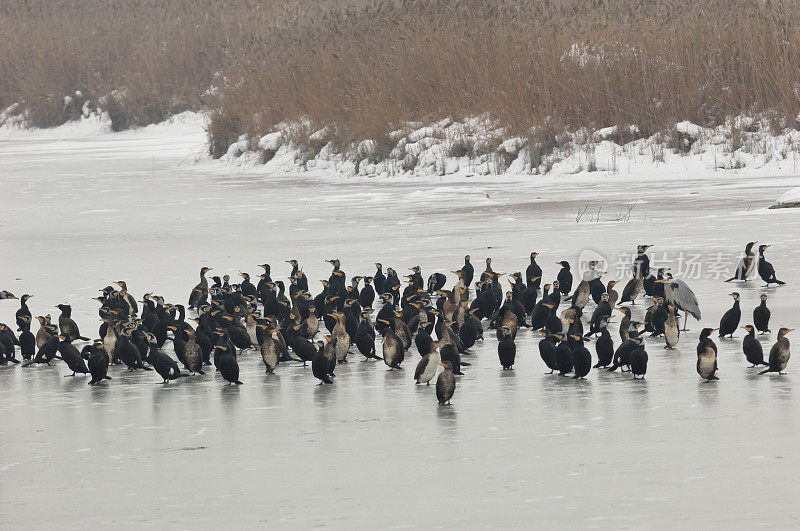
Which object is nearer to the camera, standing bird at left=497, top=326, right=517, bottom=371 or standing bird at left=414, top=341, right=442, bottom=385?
standing bird at left=414, top=341, right=442, bottom=385

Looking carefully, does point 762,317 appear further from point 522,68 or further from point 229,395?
point 522,68

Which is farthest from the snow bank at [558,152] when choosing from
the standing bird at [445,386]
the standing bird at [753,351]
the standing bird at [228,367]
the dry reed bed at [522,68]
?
the standing bird at [445,386]

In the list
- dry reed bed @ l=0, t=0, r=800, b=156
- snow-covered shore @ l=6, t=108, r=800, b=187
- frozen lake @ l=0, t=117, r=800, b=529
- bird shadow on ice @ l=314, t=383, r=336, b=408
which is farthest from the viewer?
dry reed bed @ l=0, t=0, r=800, b=156

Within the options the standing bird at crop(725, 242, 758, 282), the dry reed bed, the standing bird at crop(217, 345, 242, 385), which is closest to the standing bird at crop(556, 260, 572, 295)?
the standing bird at crop(725, 242, 758, 282)

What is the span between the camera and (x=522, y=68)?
2080 cm

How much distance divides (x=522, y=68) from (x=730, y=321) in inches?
535

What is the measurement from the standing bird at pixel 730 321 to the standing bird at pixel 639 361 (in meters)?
1.19

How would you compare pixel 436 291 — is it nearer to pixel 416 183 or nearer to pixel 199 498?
pixel 199 498

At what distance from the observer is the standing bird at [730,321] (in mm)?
7707

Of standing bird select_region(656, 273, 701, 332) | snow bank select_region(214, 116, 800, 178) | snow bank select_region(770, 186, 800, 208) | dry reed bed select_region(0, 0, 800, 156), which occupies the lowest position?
standing bird select_region(656, 273, 701, 332)

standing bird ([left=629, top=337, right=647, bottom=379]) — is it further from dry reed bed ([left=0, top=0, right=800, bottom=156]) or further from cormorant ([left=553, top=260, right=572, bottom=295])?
dry reed bed ([left=0, top=0, right=800, bottom=156])

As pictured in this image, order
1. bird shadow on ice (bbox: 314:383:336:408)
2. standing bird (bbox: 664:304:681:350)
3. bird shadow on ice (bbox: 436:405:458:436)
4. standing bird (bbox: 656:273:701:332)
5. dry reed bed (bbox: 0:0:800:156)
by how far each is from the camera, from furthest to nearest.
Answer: dry reed bed (bbox: 0:0:800:156)
standing bird (bbox: 656:273:701:332)
standing bird (bbox: 664:304:681:350)
bird shadow on ice (bbox: 314:383:336:408)
bird shadow on ice (bbox: 436:405:458:436)

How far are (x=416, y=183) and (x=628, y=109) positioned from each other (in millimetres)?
3735

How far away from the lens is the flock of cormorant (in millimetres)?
6973
